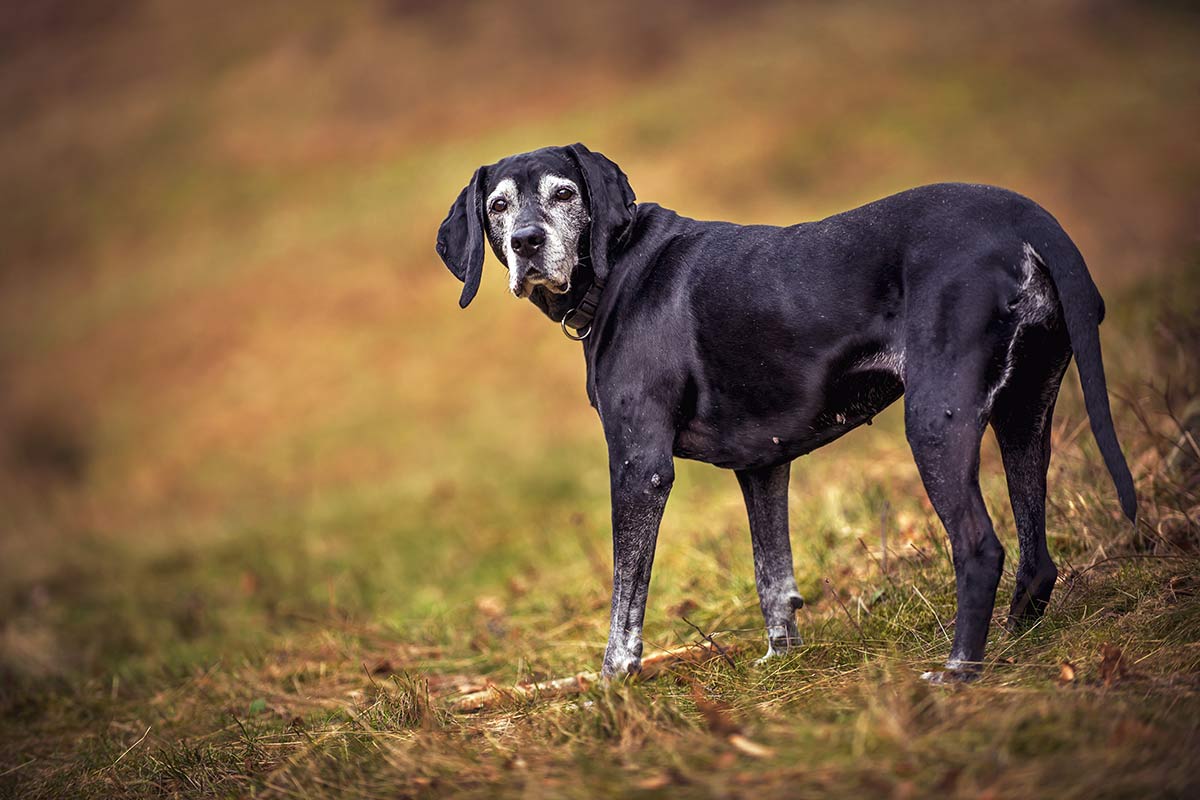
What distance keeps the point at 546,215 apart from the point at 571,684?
2.09 metres

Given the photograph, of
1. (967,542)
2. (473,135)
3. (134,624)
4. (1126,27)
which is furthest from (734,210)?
(967,542)

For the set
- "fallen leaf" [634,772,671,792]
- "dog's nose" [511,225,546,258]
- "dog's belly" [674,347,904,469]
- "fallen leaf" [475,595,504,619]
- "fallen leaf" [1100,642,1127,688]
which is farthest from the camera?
"fallen leaf" [475,595,504,619]

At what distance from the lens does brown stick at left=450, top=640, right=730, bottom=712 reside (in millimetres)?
4598

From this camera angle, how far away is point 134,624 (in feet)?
28.0

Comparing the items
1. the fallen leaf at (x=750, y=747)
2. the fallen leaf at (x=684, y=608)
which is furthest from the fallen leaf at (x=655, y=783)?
the fallen leaf at (x=684, y=608)

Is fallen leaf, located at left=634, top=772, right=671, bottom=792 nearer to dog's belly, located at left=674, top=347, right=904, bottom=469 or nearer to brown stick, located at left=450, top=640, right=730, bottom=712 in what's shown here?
brown stick, located at left=450, top=640, right=730, bottom=712

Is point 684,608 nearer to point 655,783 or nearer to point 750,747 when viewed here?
point 750,747

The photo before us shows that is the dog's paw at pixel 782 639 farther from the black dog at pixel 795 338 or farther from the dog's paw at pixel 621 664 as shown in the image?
the dog's paw at pixel 621 664

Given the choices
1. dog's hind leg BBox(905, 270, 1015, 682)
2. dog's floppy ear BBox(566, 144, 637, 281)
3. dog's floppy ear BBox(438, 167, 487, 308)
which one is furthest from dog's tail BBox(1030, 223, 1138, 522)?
dog's floppy ear BBox(438, 167, 487, 308)

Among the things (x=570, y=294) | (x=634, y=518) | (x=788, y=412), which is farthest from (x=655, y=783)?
(x=570, y=294)

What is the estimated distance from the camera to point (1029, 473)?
4.16m

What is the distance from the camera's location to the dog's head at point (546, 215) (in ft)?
14.9

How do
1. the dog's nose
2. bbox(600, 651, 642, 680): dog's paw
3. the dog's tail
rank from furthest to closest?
the dog's nose < bbox(600, 651, 642, 680): dog's paw < the dog's tail

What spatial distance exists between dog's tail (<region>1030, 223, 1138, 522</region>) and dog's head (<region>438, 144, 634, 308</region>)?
5.84 ft
